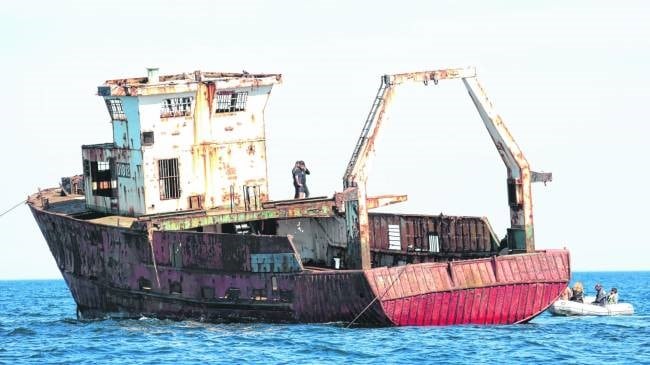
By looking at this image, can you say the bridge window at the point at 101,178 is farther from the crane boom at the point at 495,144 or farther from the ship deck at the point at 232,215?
the crane boom at the point at 495,144

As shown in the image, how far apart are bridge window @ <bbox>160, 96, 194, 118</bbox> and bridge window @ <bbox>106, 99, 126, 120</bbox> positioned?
1.54 metres

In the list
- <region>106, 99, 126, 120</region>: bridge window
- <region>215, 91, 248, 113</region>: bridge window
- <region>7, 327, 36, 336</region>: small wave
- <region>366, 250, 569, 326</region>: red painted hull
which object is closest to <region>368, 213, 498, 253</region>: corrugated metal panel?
<region>366, 250, 569, 326</region>: red painted hull

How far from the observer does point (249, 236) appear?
39281 mm

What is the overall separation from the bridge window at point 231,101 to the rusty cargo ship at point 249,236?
4 cm

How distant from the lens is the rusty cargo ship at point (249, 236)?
1518 inches

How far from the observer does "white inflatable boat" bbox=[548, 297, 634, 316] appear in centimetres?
4556

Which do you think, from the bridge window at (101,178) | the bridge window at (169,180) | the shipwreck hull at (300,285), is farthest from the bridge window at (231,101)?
the shipwreck hull at (300,285)

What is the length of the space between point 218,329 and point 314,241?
25.0ft

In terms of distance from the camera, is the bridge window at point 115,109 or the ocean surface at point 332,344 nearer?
the ocean surface at point 332,344

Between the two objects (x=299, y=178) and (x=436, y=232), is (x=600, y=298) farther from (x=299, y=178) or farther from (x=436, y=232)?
(x=299, y=178)

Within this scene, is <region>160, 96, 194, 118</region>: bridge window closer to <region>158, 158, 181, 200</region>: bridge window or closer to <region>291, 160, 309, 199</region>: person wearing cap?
<region>158, 158, 181, 200</region>: bridge window

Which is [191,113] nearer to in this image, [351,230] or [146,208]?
[146,208]

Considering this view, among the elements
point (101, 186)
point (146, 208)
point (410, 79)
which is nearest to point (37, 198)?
point (101, 186)

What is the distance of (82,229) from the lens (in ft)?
152
